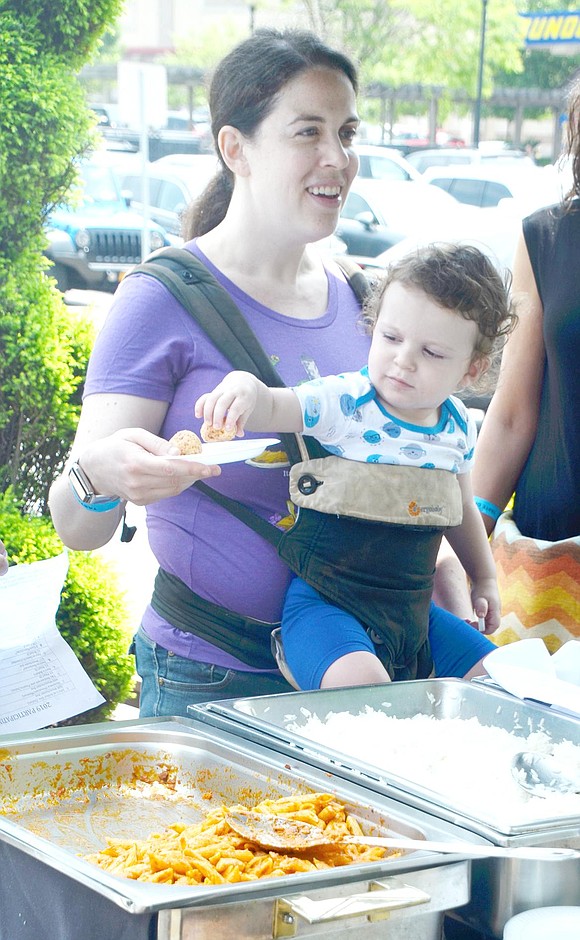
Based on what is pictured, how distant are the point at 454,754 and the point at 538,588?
2.65 feet

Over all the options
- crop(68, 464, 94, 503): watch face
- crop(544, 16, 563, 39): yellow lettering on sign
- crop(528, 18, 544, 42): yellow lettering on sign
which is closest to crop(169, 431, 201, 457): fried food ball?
crop(68, 464, 94, 503): watch face

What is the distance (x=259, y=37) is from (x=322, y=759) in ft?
4.17

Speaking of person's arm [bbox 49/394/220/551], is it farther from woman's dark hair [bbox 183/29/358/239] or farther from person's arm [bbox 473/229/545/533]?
person's arm [bbox 473/229/545/533]

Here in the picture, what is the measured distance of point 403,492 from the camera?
6.47 feet

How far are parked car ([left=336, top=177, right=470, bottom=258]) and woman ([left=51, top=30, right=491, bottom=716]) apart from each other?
11.2 meters

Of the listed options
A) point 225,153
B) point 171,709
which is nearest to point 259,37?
point 225,153

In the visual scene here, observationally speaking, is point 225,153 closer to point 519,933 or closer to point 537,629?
point 537,629

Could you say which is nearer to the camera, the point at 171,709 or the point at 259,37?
the point at 171,709

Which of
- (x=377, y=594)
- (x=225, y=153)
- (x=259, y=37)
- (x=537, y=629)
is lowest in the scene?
(x=537, y=629)

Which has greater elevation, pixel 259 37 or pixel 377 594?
pixel 259 37

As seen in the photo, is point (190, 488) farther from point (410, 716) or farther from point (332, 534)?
point (410, 716)

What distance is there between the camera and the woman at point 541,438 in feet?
7.26

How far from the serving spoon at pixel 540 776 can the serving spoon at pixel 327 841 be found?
22 centimetres

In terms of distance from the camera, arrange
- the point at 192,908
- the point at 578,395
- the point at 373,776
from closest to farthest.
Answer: the point at 192,908
the point at 373,776
the point at 578,395
